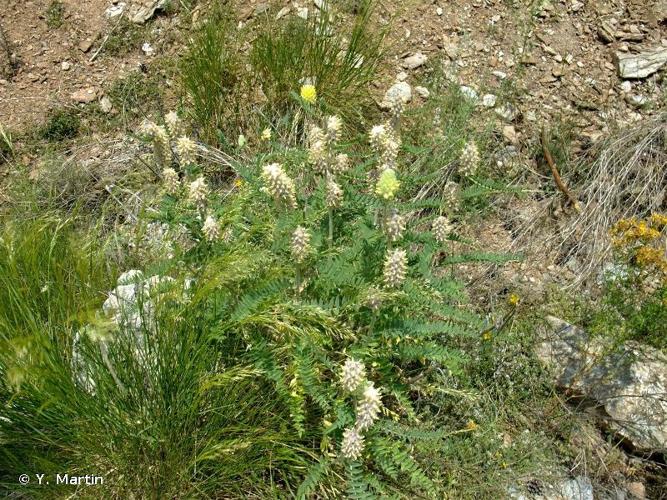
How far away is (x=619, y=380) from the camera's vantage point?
302 centimetres

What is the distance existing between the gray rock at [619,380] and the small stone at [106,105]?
9.97 ft

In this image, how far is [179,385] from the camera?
2.38 m

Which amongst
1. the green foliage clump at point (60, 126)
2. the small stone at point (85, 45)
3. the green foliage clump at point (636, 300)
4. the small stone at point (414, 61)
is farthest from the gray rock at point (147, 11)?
the green foliage clump at point (636, 300)

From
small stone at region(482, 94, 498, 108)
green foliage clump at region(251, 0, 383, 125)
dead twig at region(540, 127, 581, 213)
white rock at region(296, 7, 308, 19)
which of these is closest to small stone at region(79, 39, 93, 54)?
green foliage clump at region(251, 0, 383, 125)

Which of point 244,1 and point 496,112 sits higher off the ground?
point 244,1

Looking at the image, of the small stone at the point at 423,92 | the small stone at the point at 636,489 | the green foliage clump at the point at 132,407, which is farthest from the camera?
the small stone at the point at 423,92

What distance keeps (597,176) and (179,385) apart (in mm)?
2604

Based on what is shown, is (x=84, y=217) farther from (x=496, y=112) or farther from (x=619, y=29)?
(x=619, y=29)

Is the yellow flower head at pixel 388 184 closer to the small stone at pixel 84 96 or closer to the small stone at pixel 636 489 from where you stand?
the small stone at pixel 636 489

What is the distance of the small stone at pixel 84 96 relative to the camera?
4.29 meters

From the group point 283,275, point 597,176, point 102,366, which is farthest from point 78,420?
point 597,176

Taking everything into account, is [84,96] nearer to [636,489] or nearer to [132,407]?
[132,407]

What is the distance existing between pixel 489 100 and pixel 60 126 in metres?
2.73

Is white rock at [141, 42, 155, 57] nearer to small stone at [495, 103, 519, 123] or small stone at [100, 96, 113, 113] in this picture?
small stone at [100, 96, 113, 113]
